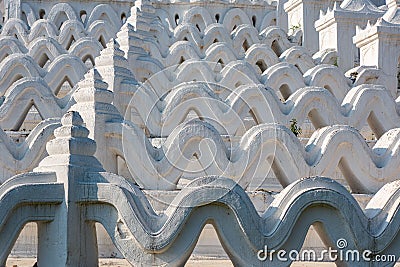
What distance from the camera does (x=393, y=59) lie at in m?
13.3

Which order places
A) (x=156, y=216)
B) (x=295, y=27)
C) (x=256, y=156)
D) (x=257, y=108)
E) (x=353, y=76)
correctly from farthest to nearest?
→ (x=295, y=27), (x=353, y=76), (x=257, y=108), (x=256, y=156), (x=156, y=216)

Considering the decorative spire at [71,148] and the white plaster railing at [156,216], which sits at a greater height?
the decorative spire at [71,148]

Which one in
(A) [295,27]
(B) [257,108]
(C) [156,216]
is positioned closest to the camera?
(C) [156,216]

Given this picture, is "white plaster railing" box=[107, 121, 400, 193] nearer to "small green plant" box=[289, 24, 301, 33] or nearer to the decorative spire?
the decorative spire

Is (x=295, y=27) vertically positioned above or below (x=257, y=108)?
above

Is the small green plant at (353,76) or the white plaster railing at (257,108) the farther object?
the small green plant at (353,76)

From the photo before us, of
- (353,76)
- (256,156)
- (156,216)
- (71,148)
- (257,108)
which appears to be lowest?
(156,216)

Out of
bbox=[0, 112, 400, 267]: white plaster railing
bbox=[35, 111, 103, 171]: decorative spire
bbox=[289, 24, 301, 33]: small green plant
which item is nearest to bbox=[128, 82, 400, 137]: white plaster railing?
bbox=[35, 111, 103, 171]: decorative spire

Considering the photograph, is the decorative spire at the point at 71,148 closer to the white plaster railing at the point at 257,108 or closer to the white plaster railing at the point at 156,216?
the white plaster railing at the point at 156,216

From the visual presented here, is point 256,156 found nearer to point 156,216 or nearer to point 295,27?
point 156,216

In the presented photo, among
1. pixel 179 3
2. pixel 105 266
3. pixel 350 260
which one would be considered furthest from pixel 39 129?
pixel 179 3

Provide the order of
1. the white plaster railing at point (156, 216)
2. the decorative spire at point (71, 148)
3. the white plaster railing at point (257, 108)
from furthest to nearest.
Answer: the white plaster railing at point (257, 108)
the decorative spire at point (71, 148)
the white plaster railing at point (156, 216)

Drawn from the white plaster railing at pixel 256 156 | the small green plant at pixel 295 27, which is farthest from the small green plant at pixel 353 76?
the small green plant at pixel 295 27

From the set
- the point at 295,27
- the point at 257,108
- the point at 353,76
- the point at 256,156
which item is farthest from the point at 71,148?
the point at 295,27
